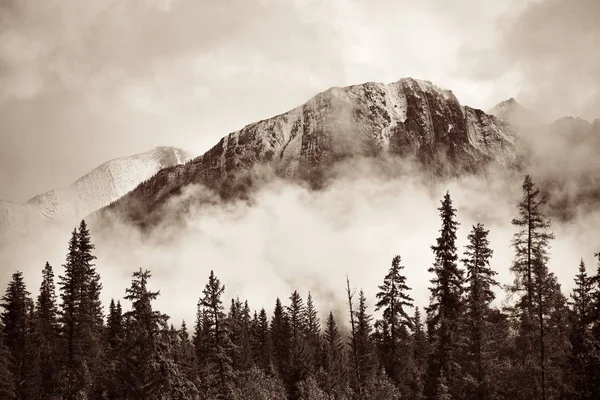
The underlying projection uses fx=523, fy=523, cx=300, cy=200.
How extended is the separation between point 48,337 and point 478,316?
48.5 m

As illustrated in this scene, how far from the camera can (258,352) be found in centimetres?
8112

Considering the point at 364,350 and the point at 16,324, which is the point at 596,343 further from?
the point at 16,324

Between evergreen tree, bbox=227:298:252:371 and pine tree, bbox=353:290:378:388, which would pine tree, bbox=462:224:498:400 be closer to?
pine tree, bbox=353:290:378:388

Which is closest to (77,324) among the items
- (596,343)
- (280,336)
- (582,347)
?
(582,347)

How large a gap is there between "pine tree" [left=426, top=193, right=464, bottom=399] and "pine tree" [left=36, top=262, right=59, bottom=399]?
32.6 meters

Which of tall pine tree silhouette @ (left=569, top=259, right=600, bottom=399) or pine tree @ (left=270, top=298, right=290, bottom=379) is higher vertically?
pine tree @ (left=270, top=298, right=290, bottom=379)

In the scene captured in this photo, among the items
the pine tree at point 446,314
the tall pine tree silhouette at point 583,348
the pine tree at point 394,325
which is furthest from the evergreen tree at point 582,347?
the pine tree at point 394,325

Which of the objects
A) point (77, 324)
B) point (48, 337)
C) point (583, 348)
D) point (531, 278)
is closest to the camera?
point (583, 348)

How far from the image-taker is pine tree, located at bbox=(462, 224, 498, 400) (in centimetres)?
3412

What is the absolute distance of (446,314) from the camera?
34000 millimetres

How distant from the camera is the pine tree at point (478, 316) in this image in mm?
34125

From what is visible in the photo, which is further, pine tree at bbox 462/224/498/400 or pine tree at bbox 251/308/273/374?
pine tree at bbox 251/308/273/374

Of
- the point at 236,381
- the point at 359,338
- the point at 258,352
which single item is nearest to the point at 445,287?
the point at 236,381

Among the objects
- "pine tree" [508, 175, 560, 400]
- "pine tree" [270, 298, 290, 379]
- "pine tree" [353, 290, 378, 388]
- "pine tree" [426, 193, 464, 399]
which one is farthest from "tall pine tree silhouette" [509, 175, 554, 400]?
"pine tree" [270, 298, 290, 379]
